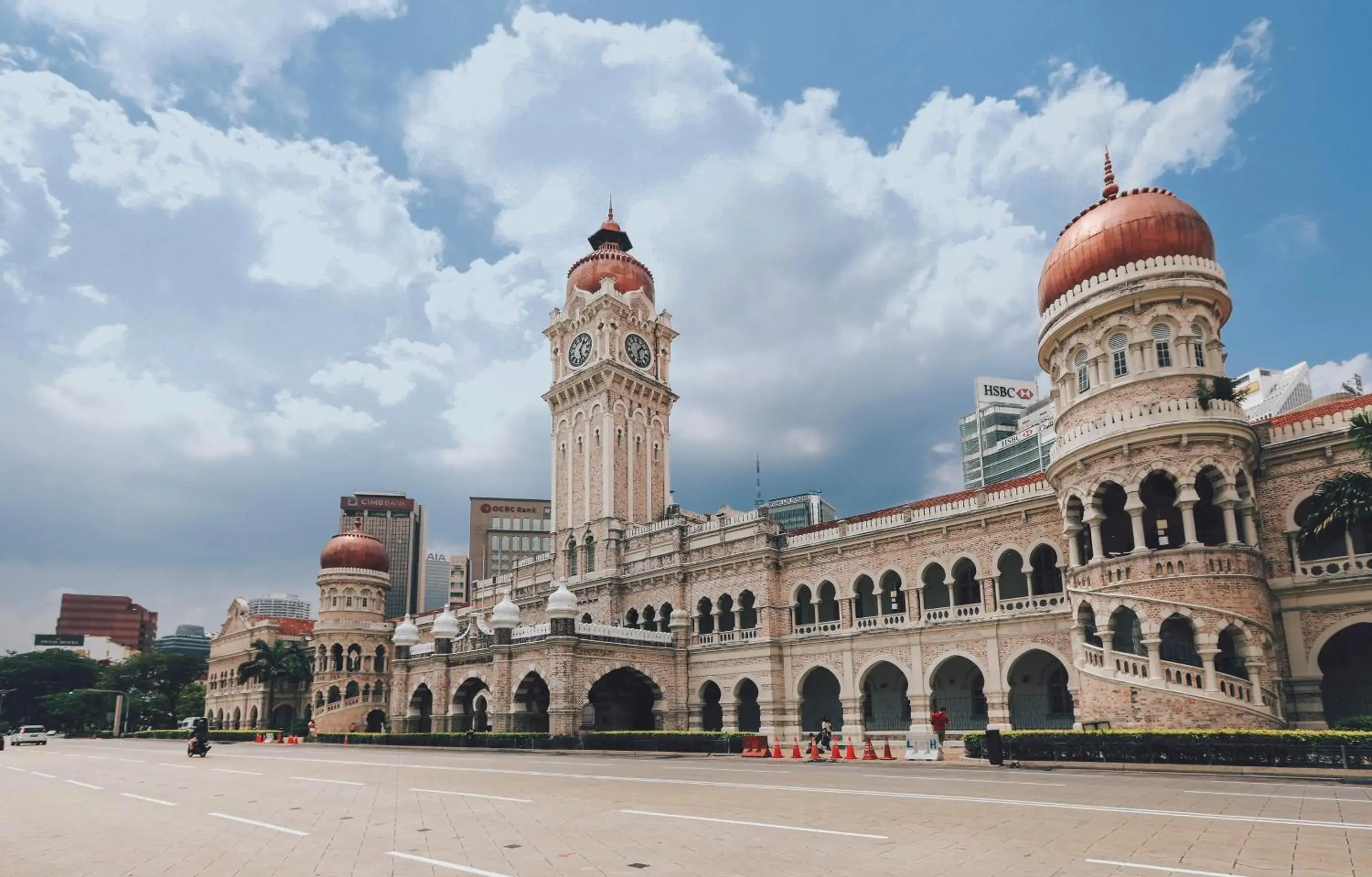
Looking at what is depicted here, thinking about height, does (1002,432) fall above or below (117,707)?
above

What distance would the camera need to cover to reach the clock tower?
160 ft

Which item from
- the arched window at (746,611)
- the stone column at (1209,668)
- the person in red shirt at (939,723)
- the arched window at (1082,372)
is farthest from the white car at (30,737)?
the stone column at (1209,668)

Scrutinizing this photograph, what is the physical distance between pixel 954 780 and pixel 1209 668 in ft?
32.3

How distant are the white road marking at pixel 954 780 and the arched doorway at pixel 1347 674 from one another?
1344 centimetres

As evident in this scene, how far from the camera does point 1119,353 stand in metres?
27.2

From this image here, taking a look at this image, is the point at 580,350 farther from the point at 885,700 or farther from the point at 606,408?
the point at 885,700

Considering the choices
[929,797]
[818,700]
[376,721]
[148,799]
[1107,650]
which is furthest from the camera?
[376,721]

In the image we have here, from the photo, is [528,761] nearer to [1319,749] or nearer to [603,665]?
[603,665]

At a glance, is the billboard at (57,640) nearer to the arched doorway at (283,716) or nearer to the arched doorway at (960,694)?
the arched doorway at (283,716)

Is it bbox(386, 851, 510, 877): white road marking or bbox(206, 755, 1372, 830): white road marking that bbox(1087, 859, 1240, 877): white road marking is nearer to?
bbox(206, 755, 1372, 830): white road marking

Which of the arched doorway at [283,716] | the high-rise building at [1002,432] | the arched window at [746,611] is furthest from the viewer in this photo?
the high-rise building at [1002,432]

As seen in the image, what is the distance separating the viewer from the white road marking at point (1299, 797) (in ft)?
44.2

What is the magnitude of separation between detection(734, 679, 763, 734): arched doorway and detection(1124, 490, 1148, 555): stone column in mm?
19659

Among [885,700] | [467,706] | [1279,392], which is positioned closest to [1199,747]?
[885,700]
